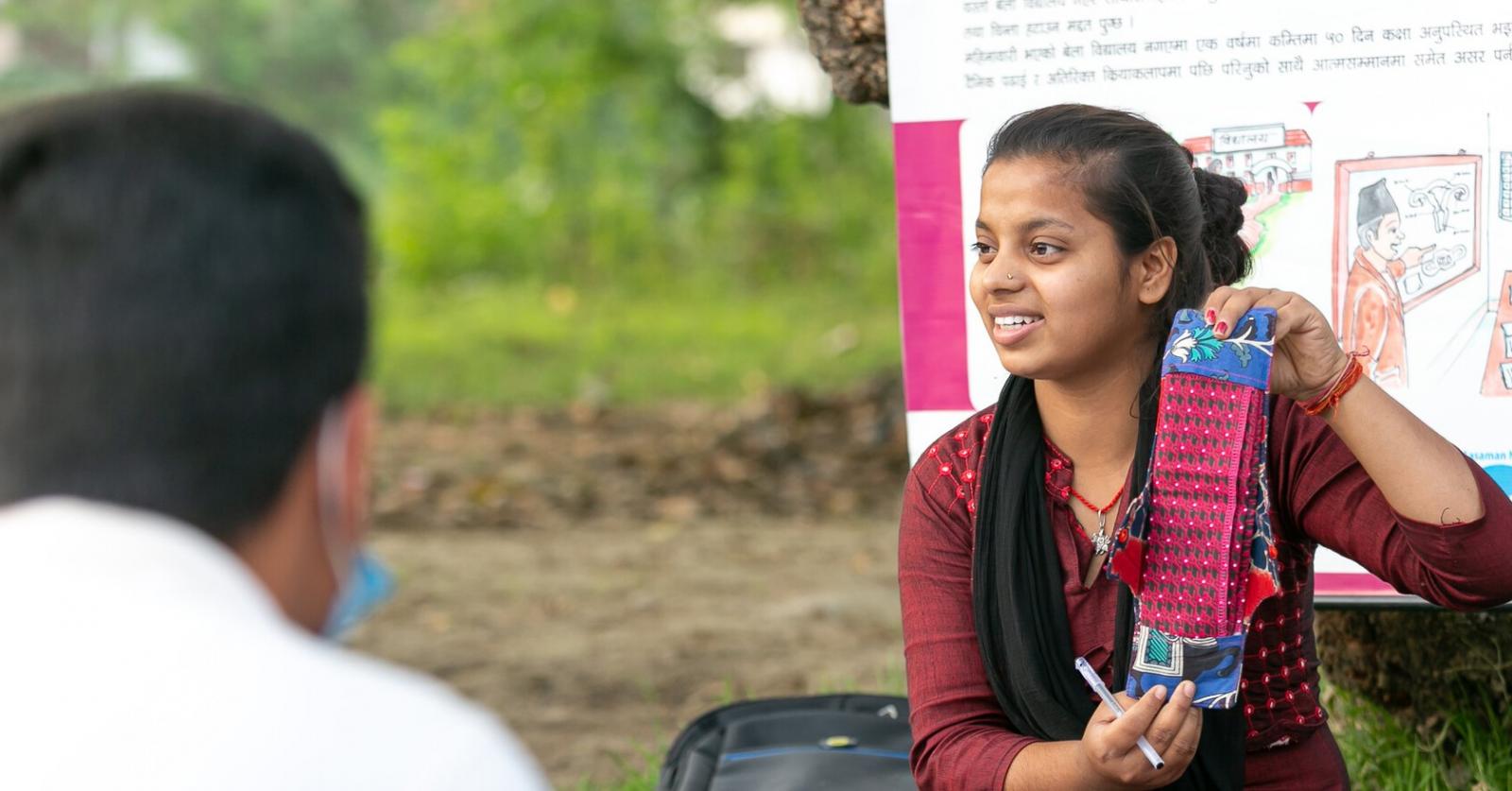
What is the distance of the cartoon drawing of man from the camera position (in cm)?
253

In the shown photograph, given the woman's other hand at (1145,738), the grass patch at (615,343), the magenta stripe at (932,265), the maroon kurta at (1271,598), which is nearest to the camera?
the woman's other hand at (1145,738)

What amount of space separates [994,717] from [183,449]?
139 cm

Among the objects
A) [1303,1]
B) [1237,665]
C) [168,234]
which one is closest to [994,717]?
[1237,665]

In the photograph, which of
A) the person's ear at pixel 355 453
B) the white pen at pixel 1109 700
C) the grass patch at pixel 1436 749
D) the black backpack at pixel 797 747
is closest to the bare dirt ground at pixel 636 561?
the black backpack at pixel 797 747

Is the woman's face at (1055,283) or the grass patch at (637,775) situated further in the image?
the grass patch at (637,775)

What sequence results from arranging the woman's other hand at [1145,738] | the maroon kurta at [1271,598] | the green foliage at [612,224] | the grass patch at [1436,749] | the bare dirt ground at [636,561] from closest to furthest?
the woman's other hand at [1145,738] < the maroon kurta at [1271,598] < the grass patch at [1436,749] < the bare dirt ground at [636,561] < the green foliage at [612,224]

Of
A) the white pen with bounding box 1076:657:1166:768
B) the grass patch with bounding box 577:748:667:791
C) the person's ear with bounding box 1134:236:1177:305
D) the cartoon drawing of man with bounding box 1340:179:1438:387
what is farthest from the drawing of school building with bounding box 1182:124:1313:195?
the grass patch with bounding box 577:748:667:791

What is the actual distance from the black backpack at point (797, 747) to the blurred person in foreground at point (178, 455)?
5.68 feet

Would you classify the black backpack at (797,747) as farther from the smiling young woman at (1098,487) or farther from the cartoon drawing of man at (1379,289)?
the cartoon drawing of man at (1379,289)

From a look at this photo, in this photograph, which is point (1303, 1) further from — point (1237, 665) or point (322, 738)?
point (322, 738)

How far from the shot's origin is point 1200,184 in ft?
7.20

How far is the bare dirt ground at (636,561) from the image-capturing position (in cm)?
433

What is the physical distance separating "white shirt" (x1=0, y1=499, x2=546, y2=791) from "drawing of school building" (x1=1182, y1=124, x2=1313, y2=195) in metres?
1.89

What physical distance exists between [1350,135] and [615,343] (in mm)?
7456
